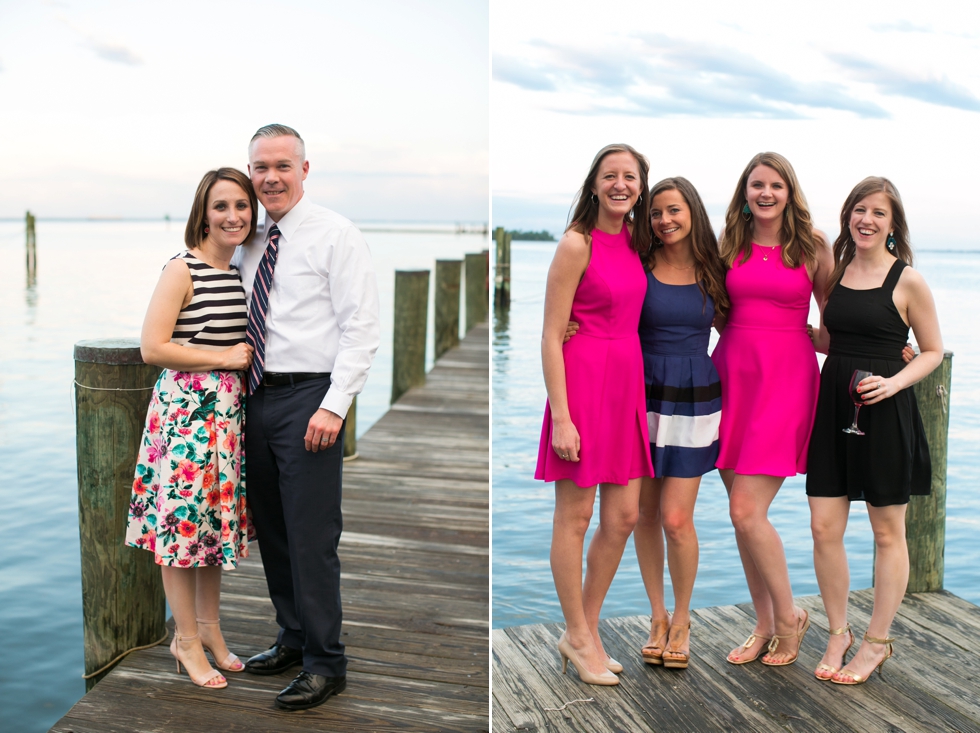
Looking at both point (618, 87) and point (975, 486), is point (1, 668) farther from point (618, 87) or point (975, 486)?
point (618, 87)

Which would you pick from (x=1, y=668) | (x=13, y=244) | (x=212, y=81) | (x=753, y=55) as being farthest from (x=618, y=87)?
(x=13, y=244)

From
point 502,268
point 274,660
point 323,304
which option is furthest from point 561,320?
point 502,268

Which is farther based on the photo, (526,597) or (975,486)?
(975,486)

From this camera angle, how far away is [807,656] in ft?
10.7

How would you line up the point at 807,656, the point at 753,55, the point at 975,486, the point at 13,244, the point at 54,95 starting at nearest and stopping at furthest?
the point at 807,656 < the point at 975,486 < the point at 753,55 < the point at 54,95 < the point at 13,244

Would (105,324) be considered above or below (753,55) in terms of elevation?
below

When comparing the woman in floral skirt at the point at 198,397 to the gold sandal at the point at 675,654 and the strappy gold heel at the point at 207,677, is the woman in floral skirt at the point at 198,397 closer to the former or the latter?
the strappy gold heel at the point at 207,677

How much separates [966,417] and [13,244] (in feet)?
157

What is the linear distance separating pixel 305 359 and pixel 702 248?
1.33 m

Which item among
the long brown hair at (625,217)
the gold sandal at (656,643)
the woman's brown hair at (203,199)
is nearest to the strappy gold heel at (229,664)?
the woman's brown hair at (203,199)

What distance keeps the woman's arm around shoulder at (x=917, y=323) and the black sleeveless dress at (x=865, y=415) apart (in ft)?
0.10

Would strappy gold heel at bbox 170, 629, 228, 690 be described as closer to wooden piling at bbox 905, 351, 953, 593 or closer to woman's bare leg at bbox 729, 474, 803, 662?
woman's bare leg at bbox 729, 474, 803, 662

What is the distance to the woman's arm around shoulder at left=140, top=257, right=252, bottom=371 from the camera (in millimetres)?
2713

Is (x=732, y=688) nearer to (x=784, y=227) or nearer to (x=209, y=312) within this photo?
(x=784, y=227)
